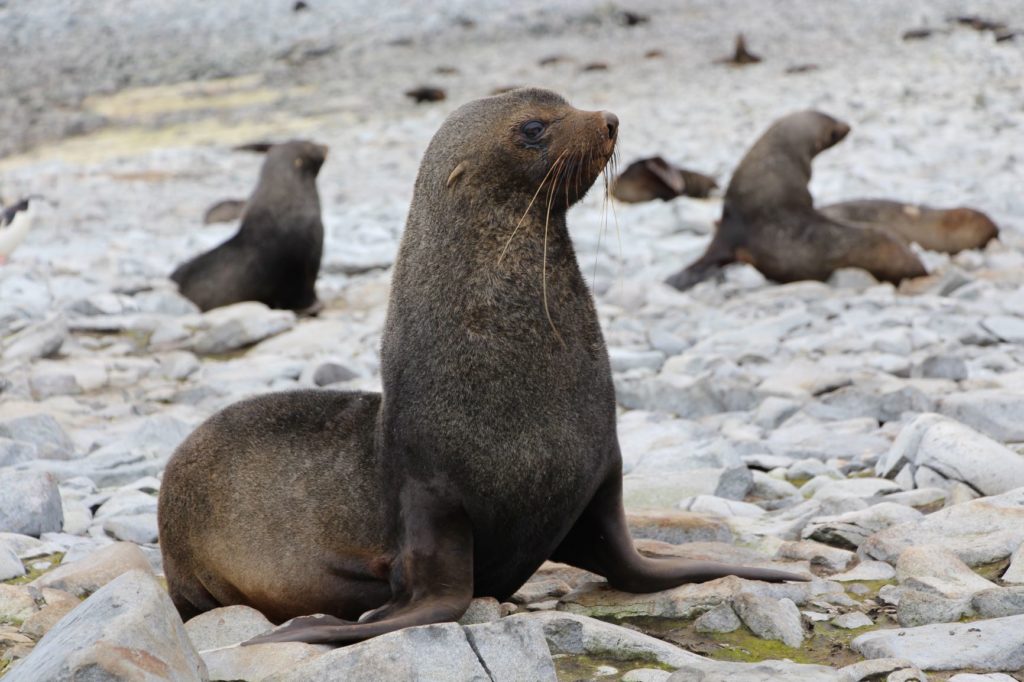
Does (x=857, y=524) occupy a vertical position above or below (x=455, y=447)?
below

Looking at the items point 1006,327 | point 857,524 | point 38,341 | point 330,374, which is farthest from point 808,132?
point 857,524

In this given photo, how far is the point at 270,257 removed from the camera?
1003 cm

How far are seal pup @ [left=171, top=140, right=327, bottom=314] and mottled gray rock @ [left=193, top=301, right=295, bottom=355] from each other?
2.17 ft

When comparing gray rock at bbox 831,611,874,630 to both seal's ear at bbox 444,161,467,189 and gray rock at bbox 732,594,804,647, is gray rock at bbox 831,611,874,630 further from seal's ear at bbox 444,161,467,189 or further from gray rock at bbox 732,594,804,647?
seal's ear at bbox 444,161,467,189

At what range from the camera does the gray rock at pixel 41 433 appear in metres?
5.70

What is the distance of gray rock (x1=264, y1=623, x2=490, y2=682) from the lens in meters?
2.83

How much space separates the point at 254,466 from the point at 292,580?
1.25 feet

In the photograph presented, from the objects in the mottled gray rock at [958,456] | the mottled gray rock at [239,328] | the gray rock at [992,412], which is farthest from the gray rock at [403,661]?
the mottled gray rock at [239,328]

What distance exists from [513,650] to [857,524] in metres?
1.54

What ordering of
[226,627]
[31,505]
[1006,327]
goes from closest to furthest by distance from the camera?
[226,627], [31,505], [1006,327]

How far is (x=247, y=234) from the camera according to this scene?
10.3 meters

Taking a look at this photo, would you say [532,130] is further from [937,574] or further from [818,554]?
[937,574]

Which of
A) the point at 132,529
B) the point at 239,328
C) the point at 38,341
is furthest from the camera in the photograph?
the point at 239,328

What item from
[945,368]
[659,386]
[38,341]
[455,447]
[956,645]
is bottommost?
[38,341]
